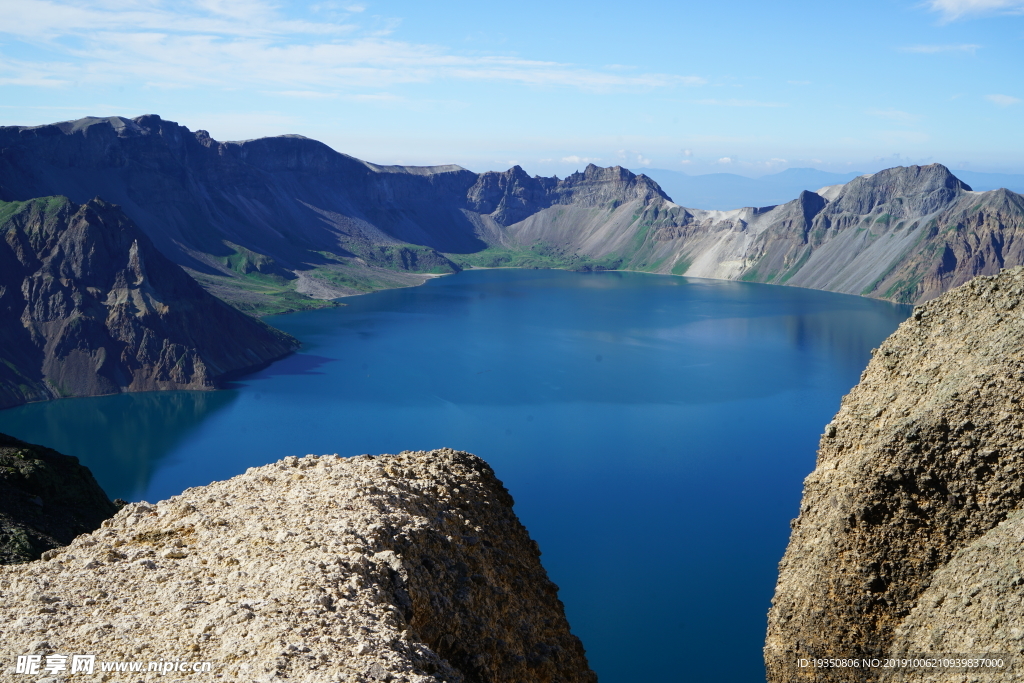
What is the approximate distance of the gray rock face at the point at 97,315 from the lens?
8550 cm

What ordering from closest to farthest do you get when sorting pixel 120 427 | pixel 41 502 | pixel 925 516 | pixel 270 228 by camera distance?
pixel 925 516, pixel 41 502, pixel 120 427, pixel 270 228

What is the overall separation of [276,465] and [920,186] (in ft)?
690

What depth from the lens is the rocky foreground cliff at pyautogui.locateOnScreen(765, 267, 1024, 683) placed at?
18047 millimetres

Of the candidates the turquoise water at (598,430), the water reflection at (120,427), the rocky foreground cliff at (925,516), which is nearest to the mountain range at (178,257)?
the water reflection at (120,427)

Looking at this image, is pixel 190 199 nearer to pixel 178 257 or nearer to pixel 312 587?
pixel 178 257

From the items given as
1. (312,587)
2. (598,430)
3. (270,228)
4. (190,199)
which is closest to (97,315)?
(598,430)

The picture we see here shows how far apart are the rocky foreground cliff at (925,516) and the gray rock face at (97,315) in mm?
78776

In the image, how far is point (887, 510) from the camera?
63.5ft

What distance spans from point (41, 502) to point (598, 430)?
170 feet

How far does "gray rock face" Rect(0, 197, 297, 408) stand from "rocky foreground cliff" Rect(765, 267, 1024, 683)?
78776 millimetres

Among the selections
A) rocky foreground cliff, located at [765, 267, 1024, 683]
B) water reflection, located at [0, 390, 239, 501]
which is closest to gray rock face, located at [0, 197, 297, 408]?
water reflection, located at [0, 390, 239, 501]

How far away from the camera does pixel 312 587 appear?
41.1 ft

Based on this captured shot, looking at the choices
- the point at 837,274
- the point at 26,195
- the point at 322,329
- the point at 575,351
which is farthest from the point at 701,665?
the point at 837,274

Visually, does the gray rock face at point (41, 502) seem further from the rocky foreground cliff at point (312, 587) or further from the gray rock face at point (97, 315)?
→ the gray rock face at point (97, 315)
